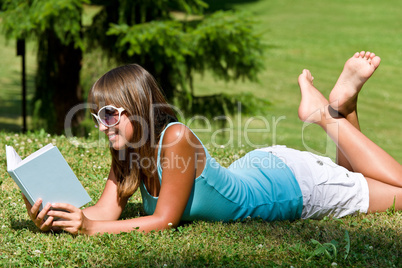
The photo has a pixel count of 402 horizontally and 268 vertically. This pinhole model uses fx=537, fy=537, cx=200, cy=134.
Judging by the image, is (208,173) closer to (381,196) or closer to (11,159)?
(11,159)

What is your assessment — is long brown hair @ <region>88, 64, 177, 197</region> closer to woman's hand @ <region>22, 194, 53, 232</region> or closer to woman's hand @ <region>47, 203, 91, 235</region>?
woman's hand @ <region>47, 203, 91, 235</region>

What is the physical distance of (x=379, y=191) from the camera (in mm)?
3863

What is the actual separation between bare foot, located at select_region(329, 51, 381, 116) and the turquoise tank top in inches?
27.5

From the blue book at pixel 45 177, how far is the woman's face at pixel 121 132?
1.00 feet

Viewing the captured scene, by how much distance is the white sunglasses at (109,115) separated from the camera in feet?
10.2

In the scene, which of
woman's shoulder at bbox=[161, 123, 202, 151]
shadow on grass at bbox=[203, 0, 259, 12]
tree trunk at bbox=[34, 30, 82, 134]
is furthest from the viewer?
shadow on grass at bbox=[203, 0, 259, 12]

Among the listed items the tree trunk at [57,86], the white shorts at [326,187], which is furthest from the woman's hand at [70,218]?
the tree trunk at [57,86]

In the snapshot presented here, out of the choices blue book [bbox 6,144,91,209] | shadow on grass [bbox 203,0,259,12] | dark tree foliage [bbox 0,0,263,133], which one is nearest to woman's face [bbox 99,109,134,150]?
blue book [bbox 6,144,91,209]

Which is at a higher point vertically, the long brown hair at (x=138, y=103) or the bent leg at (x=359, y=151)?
the long brown hair at (x=138, y=103)

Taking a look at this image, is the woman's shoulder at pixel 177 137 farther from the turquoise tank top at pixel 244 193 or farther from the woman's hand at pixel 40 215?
the woman's hand at pixel 40 215

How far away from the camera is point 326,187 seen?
147 inches

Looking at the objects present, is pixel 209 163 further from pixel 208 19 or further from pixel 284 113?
pixel 284 113

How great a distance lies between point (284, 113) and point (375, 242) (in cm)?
1148

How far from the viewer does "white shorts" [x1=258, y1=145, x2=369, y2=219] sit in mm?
3691
